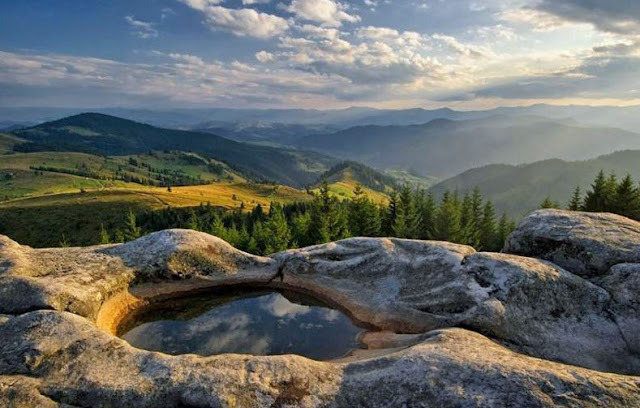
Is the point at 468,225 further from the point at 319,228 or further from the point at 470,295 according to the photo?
the point at 470,295

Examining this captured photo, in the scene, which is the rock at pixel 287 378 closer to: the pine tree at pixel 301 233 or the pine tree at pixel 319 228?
the pine tree at pixel 319 228

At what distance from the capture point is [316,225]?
8019cm

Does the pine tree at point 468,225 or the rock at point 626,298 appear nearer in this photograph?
the rock at point 626,298

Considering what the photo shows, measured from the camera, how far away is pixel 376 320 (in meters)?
25.1

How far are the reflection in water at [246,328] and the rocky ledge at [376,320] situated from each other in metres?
1.39

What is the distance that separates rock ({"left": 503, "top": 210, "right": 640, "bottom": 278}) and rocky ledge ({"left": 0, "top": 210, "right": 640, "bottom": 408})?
10 centimetres

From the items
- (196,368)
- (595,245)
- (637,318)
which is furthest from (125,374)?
(595,245)

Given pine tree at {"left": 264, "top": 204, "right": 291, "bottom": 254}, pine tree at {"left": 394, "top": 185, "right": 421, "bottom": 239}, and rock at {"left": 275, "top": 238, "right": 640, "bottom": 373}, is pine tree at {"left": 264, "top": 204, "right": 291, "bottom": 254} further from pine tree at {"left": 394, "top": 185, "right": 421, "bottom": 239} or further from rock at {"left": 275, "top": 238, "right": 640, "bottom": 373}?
Answer: rock at {"left": 275, "top": 238, "right": 640, "bottom": 373}

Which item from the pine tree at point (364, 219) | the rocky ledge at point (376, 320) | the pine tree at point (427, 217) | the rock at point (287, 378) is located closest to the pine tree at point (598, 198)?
the pine tree at point (427, 217)

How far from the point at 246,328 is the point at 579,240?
23941 mm

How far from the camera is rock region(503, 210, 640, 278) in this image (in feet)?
86.0

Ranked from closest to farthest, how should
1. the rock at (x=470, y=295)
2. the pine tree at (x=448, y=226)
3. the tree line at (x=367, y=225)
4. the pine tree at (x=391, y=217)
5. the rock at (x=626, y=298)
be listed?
the rock at (x=470, y=295) → the rock at (x=626, y=298) → the tree line at (x=367, y=225) → the pine tree at (x=448, y=226) → the pine tree at (x=391, y=217)

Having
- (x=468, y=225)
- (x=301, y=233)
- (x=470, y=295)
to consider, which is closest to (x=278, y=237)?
(x=301, y=233)

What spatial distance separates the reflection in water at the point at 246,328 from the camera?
22.1m
